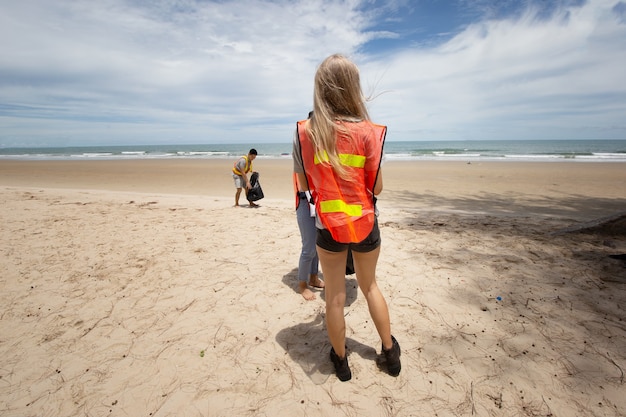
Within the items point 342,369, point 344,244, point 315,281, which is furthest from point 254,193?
point 344,244

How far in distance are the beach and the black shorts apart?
3.50ft

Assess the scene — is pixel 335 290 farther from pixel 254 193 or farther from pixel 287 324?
pixel 254 193

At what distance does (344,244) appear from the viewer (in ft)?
5.89

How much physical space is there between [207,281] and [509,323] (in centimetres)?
319

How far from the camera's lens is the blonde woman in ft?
5.55

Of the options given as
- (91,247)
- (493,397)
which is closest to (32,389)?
(91,247)

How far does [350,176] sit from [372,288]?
0.81 m

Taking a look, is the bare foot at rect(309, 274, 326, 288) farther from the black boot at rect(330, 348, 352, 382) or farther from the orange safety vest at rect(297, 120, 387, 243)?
the orange safety vest at rect(297, 120, 387, 243)

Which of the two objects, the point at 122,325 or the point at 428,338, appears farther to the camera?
the point at 122,325

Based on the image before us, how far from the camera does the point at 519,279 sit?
3402 mm

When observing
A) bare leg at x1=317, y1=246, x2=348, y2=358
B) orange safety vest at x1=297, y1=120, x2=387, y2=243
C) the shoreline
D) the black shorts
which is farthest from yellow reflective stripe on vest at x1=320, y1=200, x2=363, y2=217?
the shoreline

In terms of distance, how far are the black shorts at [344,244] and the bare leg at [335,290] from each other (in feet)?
0.14

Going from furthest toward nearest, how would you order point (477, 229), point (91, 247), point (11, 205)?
1. point (11, 205)
2. point (477, 229)
3. point (91, 247)

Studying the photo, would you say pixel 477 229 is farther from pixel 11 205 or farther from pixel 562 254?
pixel 11 205
